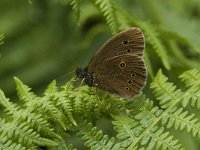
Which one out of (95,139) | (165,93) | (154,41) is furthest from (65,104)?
(154,41)

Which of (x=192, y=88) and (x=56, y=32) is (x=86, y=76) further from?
(x=56, y=32)

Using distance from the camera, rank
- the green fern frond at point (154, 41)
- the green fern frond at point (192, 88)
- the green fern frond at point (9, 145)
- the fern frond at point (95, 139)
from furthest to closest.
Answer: the green fern frond at point (154, 41), the green fern frond at point (192, 88), the fern frond at point (95, 139), the green fern frond at point (9, 145)

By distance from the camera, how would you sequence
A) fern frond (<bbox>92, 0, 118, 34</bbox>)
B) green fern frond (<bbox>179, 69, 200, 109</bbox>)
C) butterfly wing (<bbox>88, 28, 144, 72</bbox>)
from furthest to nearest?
fern frond (<bbox>92, 0, 118, 34</bbox>)
butterfly wing (<bbox>88, 28, 144, 72</bbox>)
green fern frond (<bbox>179, 69, 200, 109</bbox>)

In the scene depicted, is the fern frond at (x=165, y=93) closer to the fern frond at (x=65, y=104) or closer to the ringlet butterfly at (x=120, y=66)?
the ringlet butterfly at (x=120, y=66)

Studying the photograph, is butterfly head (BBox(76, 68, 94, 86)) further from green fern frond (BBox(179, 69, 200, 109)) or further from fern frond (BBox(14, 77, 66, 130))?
→ green fern frond (BBox(179, 69, 200, 109))

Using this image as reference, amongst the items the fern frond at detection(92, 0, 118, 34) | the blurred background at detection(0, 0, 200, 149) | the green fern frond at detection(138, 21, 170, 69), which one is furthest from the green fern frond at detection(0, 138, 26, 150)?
the blurred background at detection(0, 0, 200, 149)

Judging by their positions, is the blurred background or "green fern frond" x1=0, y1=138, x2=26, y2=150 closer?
"green fern frond" x1=0, y1=138, x2=26, y2=150

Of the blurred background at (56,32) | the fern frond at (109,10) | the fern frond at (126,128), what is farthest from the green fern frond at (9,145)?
the blurred background at (56,32)

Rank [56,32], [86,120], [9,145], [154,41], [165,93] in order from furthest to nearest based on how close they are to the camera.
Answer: [56,32] → [154,41] → [165,93] → [86,120] → [9,145]
